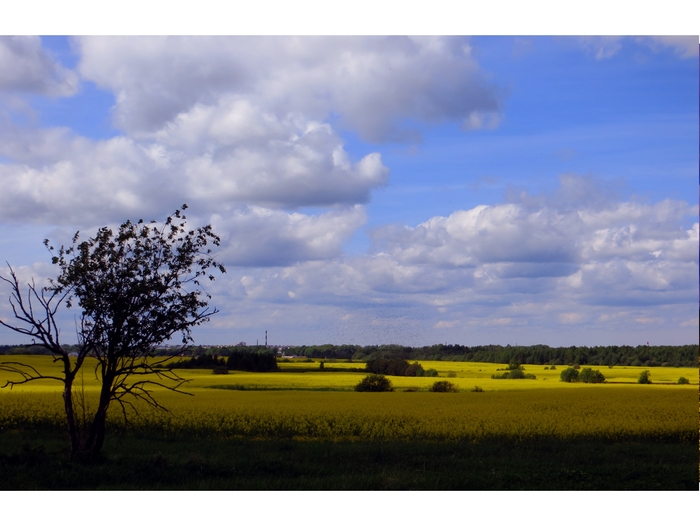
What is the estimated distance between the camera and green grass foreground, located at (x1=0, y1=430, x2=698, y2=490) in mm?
11047

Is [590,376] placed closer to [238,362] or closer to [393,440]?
[238,362]

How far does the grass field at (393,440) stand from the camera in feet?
38.8

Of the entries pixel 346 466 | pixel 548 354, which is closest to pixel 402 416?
pixel 346 466

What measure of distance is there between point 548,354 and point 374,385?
3350 cm

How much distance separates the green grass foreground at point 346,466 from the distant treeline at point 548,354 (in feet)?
129

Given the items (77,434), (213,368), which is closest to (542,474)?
(77,434)

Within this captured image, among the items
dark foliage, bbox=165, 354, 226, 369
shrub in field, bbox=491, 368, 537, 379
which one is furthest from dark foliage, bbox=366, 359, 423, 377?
dark foliage, bbox=165, 354, 226, 369

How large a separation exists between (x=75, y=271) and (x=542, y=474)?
10784 mm

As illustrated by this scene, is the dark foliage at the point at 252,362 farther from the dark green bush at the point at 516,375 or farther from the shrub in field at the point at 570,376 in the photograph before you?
the shrub in field at the point at 570,376

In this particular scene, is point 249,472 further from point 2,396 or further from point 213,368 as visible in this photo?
point 213,368

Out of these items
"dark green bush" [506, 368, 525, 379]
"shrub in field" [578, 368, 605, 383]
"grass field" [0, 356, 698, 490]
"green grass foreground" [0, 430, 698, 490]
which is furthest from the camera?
"dark green bush" [506, 368, 525, 379]

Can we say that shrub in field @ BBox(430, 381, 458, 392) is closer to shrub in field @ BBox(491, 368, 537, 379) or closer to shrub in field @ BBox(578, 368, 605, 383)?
shrub in field @ BBox(491, 368, 537, 379)

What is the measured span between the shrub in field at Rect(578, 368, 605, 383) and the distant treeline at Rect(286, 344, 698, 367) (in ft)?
38.0

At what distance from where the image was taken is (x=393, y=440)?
55.4 ft
